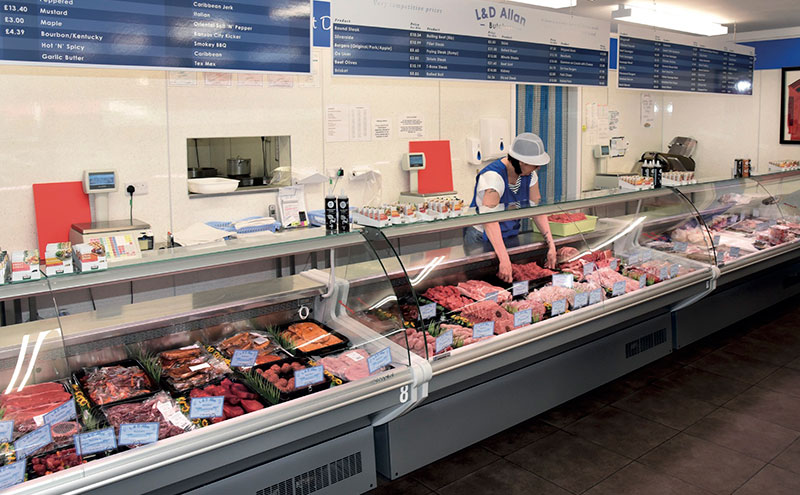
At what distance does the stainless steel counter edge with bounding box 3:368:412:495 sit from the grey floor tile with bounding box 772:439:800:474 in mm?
2239

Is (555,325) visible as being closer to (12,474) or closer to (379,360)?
(379,360)

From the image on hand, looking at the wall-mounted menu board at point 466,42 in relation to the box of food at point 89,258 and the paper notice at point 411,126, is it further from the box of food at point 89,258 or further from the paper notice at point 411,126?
the box of food at point 89,258

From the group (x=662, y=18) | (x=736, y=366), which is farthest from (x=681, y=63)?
(x=736, y=366)

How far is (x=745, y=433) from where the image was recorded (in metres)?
4.08

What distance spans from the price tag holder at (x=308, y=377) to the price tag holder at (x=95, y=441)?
0.73 meters

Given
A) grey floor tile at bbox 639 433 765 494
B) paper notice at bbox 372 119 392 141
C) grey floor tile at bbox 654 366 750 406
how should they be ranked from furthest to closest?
1. paper notice at bbox 372 119 392 141
2. grey floor tile at bbox 654 366 750 406
3. grey floor tile at bbox 639 433 765 494

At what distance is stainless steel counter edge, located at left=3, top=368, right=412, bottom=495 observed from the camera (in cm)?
217

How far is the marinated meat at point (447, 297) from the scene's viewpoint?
12.4ft

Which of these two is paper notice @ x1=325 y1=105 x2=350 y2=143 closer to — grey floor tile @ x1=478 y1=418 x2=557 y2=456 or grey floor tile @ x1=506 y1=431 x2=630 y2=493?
grey floor tile @ x1=478 y1=418 x2=557 y2=456

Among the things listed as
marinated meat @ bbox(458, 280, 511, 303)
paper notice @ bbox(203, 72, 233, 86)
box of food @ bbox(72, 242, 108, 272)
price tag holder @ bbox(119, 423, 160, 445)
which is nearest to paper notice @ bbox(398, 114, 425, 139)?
paper notice @ bbox(203, 72, 233, 86)

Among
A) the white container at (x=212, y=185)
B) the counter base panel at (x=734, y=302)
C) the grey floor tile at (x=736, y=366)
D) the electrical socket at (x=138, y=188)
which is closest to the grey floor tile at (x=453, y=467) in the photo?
the counter base panel at (x=734, y=302)

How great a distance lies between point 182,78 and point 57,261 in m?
3.53

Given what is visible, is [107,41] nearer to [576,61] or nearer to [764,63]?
[576,61]

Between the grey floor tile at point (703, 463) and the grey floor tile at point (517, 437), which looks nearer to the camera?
the grey floor tile at point (703, 463)
